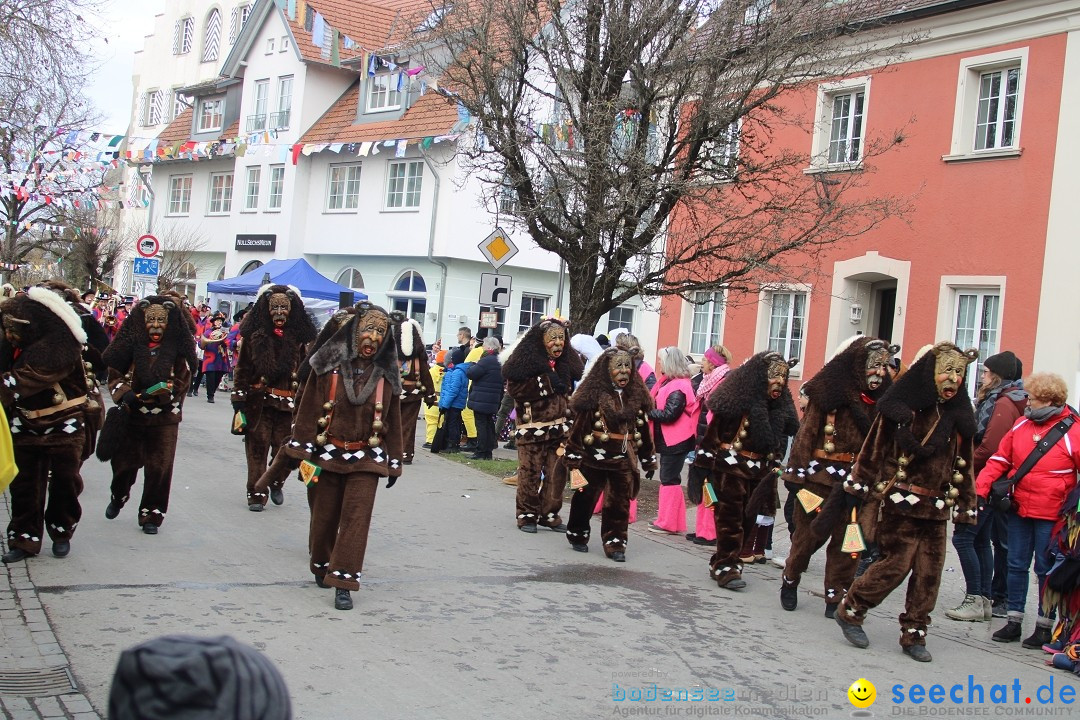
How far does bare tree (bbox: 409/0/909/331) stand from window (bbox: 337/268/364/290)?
1963 centimetres

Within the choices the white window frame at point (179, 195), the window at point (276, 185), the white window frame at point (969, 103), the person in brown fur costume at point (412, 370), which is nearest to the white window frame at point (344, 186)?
the window at point (276, 185)

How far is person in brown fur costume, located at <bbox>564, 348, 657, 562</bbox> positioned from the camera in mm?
9273

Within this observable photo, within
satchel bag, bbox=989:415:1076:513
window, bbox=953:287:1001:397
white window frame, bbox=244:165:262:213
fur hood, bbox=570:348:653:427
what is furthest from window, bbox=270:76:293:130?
satchel bag, bbox=989:415:1076:513

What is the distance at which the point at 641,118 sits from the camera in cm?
1273

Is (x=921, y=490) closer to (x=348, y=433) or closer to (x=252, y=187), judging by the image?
(x=348, y=433)

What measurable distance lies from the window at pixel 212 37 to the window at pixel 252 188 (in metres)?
9.47

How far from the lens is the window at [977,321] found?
1562 centimetres

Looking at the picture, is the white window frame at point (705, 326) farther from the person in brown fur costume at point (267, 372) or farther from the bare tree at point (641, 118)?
the person in brown fur costume at point (267, 372)

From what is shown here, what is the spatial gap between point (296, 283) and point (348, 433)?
18.5 meters

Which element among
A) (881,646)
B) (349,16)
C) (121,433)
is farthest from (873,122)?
(349,16)

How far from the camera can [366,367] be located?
24.0 feet

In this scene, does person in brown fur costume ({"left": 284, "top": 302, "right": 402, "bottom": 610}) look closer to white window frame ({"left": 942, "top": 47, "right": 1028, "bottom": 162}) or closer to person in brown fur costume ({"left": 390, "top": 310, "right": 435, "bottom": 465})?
person in brown fur costume ({"left": 390, "top": 310, "right": 435, "bottom": 465})

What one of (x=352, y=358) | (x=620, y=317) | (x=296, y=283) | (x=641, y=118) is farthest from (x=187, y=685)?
(x=620, y=317)

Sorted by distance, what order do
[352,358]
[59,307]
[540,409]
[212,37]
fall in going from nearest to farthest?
[352,358], [59,307], [540,409], [212,37]
